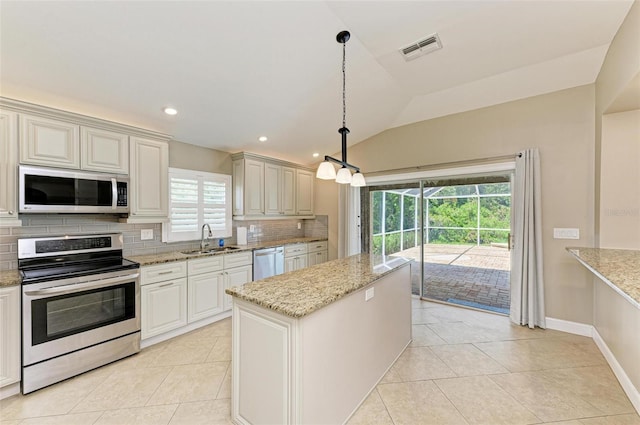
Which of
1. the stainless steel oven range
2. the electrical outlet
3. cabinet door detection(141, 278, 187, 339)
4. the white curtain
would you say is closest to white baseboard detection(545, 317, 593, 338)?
the white curtain

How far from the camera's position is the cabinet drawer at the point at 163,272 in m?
2.85

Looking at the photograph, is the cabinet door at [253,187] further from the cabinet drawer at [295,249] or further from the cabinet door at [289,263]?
the cabinet door at [289,263]

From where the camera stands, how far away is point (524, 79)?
3.23m

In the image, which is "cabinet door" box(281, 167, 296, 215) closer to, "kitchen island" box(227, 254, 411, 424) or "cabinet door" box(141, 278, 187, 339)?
"cabinet door" box(141, 278, 187, 339)

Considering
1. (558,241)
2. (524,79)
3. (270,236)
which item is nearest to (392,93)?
(524,79)

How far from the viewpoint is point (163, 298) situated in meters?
2.99

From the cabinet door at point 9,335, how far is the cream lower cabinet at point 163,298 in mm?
873

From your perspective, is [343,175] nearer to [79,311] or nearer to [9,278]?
[79,311]

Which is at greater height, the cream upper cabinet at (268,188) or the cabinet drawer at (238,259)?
the cream upper cabinet at (268,188)

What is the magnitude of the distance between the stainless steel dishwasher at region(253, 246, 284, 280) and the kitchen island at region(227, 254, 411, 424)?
74.6 inches

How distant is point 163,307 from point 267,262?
4.99 ft

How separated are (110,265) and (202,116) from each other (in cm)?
190

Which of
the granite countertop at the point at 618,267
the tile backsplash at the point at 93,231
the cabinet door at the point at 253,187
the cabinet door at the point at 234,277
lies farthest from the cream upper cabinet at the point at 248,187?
the granite countertop at the point at 618,267

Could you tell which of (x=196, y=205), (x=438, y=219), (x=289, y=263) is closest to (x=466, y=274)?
(x=438, y=219)
